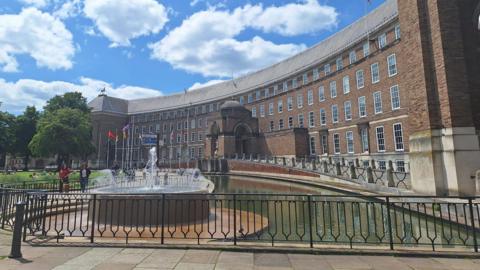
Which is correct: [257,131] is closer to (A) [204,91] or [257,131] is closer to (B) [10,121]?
(A) [204,91]

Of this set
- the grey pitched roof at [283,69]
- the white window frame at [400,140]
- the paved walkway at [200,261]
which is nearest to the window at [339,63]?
the grey pitched roof at [283,69]

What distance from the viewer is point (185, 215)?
9.47 metres

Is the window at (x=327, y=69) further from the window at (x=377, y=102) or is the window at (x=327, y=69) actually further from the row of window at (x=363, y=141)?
the window at (x=377, y=102)

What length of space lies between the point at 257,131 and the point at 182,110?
2908cm

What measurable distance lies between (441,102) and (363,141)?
2234cm

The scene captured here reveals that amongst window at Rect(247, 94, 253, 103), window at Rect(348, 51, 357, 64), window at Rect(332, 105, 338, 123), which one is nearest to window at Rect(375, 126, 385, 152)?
window at Rect(332, 105, 338, 123)

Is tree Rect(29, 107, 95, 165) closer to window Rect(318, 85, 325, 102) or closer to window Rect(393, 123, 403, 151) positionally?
window Rect(318, 85, 325, 102)

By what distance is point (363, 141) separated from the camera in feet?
113

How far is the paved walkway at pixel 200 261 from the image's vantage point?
5137mm

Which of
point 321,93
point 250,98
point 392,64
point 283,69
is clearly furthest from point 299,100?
point 392,64

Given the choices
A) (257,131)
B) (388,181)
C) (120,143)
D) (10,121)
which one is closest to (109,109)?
(120,143)

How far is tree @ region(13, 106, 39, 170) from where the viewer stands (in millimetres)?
55031

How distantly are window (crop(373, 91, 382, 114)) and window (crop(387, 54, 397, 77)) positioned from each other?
2.61m

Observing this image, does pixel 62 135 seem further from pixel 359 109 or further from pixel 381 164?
pixel 381 164
